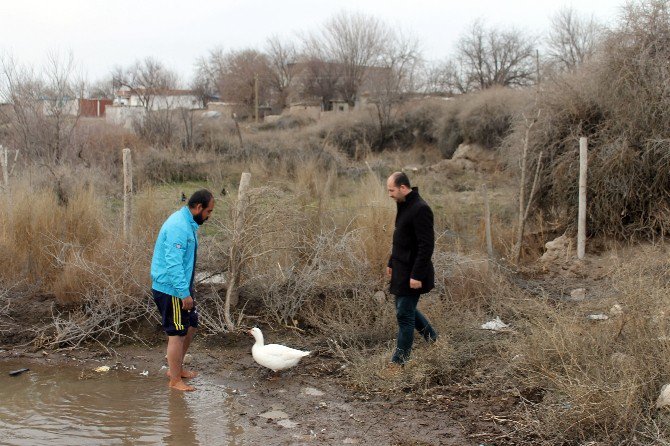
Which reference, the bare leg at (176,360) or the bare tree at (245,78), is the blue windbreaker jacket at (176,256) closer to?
the bare leg at (176,360)

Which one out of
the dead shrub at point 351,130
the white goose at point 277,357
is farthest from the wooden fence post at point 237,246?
the dead shrub at point 351,130

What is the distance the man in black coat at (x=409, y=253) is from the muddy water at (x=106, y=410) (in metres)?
1.79

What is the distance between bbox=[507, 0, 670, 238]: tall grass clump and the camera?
12227mm

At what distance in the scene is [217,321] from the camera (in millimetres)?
8859

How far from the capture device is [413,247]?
6625mm

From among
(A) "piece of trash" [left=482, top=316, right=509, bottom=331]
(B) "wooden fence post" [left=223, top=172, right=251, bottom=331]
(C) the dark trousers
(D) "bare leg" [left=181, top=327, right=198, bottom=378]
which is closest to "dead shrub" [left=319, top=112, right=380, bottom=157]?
(B) "wooden fence post" [left=223, top=172, right=251, bottom=331]

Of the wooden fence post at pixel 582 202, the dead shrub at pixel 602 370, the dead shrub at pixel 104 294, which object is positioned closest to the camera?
the dead shrub at pixel 602 370

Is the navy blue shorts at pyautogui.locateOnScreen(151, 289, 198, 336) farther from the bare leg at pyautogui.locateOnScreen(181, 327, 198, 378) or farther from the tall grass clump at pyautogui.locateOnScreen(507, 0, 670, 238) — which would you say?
the tall grass clump at pyautogui.locateOnScreen(507, 0, 670, 238)

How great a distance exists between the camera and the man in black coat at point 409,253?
6.47 metres

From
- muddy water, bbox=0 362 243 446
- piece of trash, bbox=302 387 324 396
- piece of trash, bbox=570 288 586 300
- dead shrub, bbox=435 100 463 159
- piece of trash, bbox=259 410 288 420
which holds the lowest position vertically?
muddy water, bbox=0 362 243 446

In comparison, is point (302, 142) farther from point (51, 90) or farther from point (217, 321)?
point (217, 321)

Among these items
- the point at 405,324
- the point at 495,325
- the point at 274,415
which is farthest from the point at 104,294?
the point at 495,325

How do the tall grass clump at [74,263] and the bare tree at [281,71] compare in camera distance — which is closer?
the tall grass clump at [74,263]

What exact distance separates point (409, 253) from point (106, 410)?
3.09 meters
